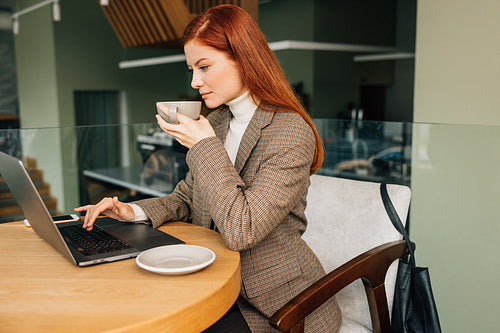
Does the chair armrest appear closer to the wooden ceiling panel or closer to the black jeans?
the black jeans

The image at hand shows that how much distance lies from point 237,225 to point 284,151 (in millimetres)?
230

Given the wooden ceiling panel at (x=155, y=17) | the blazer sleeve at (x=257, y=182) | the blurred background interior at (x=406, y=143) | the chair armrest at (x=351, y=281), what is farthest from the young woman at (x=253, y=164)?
the wooden ceiling panel at (x=155, y=17)

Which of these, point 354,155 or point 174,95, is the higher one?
point 174,95

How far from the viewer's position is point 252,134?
46.7 inches

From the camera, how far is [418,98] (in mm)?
3049

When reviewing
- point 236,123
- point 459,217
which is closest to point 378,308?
point 236,123

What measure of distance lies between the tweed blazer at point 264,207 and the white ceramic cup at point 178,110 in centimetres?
8

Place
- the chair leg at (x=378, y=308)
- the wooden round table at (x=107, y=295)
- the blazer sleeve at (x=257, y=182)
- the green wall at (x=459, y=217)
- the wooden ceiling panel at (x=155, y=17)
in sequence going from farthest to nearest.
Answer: the wooden ceiling panel at (x=155, y=17)
the green wall at (x=459, y=217)
the chair leg at (x=378, y=308)
the blazer sleeve at (x=257, y=182)
the wooden round table at (x=107, y=295)

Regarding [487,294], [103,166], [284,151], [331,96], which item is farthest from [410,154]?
[331,96]

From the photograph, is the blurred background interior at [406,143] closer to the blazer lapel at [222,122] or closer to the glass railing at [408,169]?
the glass railing at [408,169]

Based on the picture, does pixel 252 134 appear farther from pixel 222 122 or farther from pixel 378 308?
pixel 378 308

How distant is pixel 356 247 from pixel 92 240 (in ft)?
2.55

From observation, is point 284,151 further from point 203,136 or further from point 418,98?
point 418,98

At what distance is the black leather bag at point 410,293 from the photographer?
121 cm
